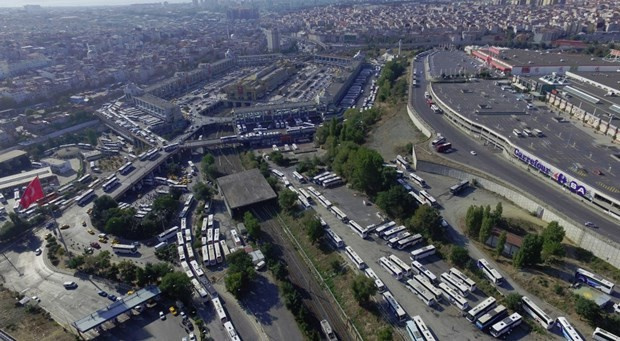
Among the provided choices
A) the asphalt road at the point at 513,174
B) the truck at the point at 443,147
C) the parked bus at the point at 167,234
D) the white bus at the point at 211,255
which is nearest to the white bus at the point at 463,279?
the asphalt road at the point at 513,174

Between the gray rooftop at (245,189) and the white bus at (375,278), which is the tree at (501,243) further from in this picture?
the gray rooftop at (245,189)

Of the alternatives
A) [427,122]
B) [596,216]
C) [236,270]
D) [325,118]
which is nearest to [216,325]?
[236,270]

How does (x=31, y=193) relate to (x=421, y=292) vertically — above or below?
above

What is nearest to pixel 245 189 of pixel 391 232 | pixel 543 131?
pixel 391 232

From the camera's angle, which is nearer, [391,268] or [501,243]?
[501,243]

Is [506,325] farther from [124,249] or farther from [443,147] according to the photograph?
[124,249]

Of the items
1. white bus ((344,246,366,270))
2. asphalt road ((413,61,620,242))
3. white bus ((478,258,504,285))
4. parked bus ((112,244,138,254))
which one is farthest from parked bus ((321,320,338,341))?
asphalt road ((413,61,620,242))
